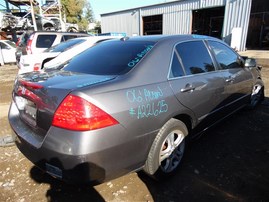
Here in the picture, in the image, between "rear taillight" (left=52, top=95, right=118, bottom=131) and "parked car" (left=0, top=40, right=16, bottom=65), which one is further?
"parked car" (left=0, top=40, right=16, bottom=65)

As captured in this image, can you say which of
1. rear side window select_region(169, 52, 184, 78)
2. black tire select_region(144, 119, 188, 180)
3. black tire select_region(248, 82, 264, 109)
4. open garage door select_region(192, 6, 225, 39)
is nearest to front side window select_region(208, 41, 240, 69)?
rear side window select_region(169, 52, 184, 78)

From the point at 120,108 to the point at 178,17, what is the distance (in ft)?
60.7

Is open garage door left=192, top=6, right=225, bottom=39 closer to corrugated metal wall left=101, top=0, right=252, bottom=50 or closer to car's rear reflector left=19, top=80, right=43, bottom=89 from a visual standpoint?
corrugated metal wall left=101, top=0, right=252, bottom=50

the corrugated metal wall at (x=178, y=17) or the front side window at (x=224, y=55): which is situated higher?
the corrugated metal wall at (x=178, y=17)

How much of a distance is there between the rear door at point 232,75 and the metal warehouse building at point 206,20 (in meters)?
13.1

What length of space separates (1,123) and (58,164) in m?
3.32

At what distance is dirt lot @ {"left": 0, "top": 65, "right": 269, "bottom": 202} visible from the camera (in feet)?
8.03

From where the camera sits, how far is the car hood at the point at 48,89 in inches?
76.4

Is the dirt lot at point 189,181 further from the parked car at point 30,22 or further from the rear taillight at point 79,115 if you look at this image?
the parked car at point 30,22

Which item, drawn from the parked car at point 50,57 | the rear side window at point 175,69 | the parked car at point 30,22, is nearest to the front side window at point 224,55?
the rear side window at point 175,69

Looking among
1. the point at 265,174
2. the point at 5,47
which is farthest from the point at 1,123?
the point at 5,47

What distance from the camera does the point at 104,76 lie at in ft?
7.49

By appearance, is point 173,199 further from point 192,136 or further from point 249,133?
point 249,133

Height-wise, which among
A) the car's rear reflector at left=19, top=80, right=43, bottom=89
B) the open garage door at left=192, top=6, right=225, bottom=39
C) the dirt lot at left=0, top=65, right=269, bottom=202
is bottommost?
the dirt lot at left=0, top=65, right=269, bottom=202
